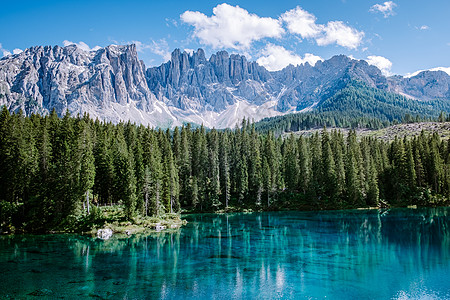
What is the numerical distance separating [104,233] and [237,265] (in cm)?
2859

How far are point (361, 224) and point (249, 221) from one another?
23.2 meters

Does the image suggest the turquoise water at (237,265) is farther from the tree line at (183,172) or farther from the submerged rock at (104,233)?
the tree line at (183,172)

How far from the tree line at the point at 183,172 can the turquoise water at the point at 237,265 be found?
10757 mm

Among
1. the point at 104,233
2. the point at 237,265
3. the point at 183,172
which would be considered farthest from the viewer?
the point at 183,172

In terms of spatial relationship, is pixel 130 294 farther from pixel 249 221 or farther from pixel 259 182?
pixel 259 182

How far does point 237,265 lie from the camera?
115 ft

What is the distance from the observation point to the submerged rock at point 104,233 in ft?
173

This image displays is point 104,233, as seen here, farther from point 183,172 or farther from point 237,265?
point 183,172

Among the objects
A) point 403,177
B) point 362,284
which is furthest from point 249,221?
point 403,177

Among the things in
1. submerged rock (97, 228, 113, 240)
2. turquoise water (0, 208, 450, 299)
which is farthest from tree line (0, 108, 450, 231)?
turquoise water (0, 208, 450, 299)

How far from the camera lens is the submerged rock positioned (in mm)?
52709

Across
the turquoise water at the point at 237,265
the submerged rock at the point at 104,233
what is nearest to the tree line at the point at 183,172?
the submerged rock at the point at 104,233

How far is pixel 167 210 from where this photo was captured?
7950 centimetres

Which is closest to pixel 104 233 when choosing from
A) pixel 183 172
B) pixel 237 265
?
pixel 237 265
